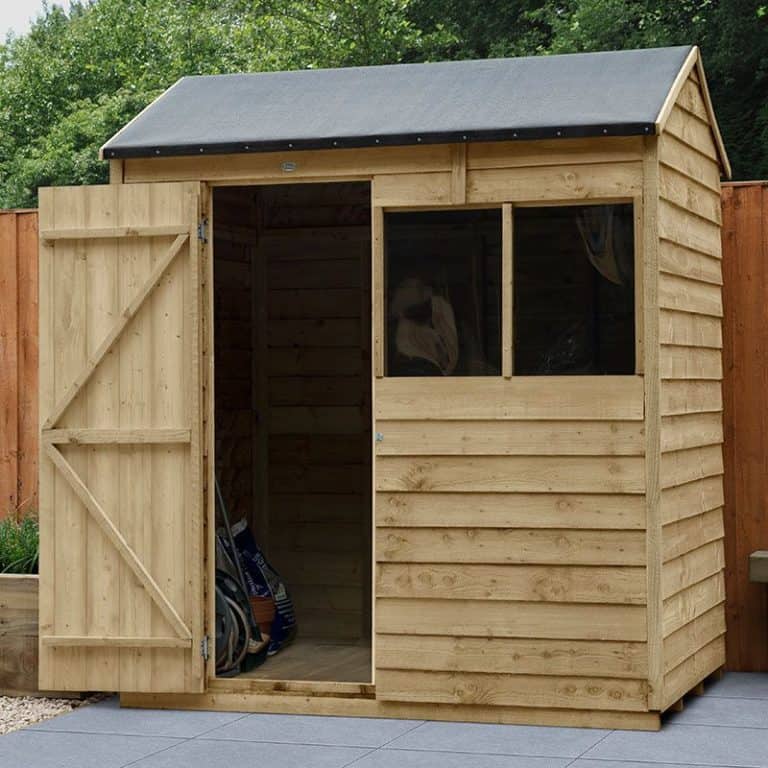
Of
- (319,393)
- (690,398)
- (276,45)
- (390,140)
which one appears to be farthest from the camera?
(276,45)

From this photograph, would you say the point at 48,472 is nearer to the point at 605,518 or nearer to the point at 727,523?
the point at 605,518

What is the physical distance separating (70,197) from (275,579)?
8.08ft

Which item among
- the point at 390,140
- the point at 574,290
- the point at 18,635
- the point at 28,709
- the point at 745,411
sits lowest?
the point at 28,709

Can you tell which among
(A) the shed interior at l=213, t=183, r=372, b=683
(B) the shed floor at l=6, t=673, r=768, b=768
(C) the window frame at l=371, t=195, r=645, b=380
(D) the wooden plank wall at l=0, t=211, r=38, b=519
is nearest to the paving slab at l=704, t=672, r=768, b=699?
(B) the shed floor at l=6, t=673, r=768, b=768

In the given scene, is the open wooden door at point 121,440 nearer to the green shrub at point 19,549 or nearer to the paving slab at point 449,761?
the green shrub at point 19,549

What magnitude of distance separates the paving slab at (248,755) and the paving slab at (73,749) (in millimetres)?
98

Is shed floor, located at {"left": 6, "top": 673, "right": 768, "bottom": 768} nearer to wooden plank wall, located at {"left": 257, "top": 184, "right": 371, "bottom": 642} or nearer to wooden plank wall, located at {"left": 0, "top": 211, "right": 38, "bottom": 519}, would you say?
wooden plank wall, located at {"left": 0, "top": 211, "right": 38, "bottom": 519}

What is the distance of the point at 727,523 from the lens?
24.8 ft

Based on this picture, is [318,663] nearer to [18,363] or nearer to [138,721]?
[138,721]

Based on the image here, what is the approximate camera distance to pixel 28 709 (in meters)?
6.89

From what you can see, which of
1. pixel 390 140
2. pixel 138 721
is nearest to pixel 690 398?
pixel 390 140

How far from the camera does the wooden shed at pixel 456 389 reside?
6281 mm

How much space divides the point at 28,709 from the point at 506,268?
286cm

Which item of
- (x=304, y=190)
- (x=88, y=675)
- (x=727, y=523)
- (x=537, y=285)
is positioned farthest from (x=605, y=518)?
(x=304, y=190)
